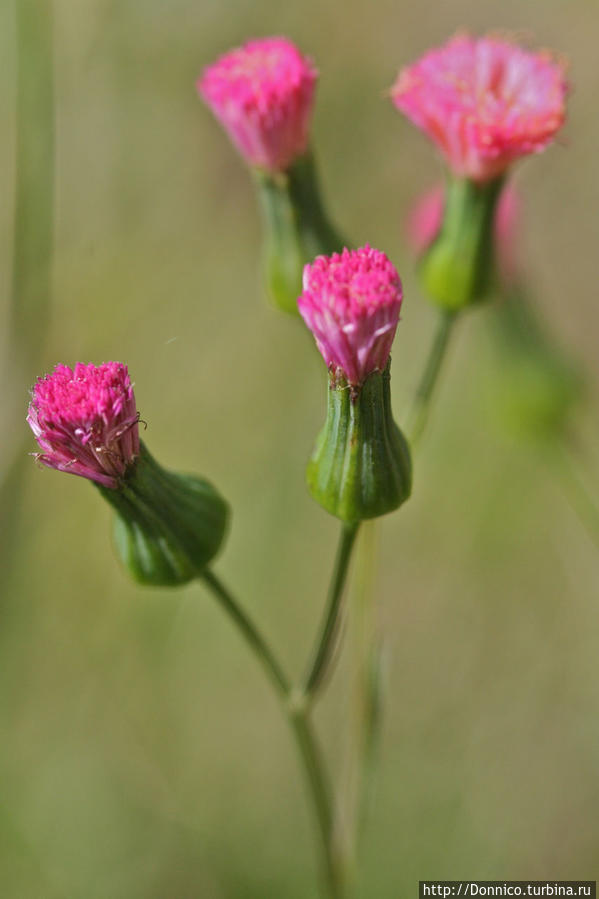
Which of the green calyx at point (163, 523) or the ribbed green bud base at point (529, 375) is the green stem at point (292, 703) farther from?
the ribbed green bud base at point (529, 375)

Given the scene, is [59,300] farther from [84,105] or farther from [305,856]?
[305,856]

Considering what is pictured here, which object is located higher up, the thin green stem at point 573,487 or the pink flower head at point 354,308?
the pink flower head at point 354,308

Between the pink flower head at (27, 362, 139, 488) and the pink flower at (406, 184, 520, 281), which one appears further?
the pink flower at (406, 184, 520, 281)

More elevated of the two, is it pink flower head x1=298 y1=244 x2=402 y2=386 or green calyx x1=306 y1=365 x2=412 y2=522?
Result: pink flower head x1=298 y1=244 x2=402 y2=386

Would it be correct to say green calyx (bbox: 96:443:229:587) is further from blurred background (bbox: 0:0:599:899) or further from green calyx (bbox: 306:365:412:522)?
blurred background (bbox: 0:0:599:899)

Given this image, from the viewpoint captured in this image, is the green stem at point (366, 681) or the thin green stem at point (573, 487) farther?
the thin green stem at point (573, 487)

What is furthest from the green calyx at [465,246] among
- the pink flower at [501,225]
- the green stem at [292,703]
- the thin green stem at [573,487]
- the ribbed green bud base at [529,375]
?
the thin green stem at [573,487]

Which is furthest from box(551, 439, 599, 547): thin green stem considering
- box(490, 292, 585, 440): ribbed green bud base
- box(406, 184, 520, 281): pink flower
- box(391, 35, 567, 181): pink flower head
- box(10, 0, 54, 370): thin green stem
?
box(10, 0, 54, 370): thin green stem
